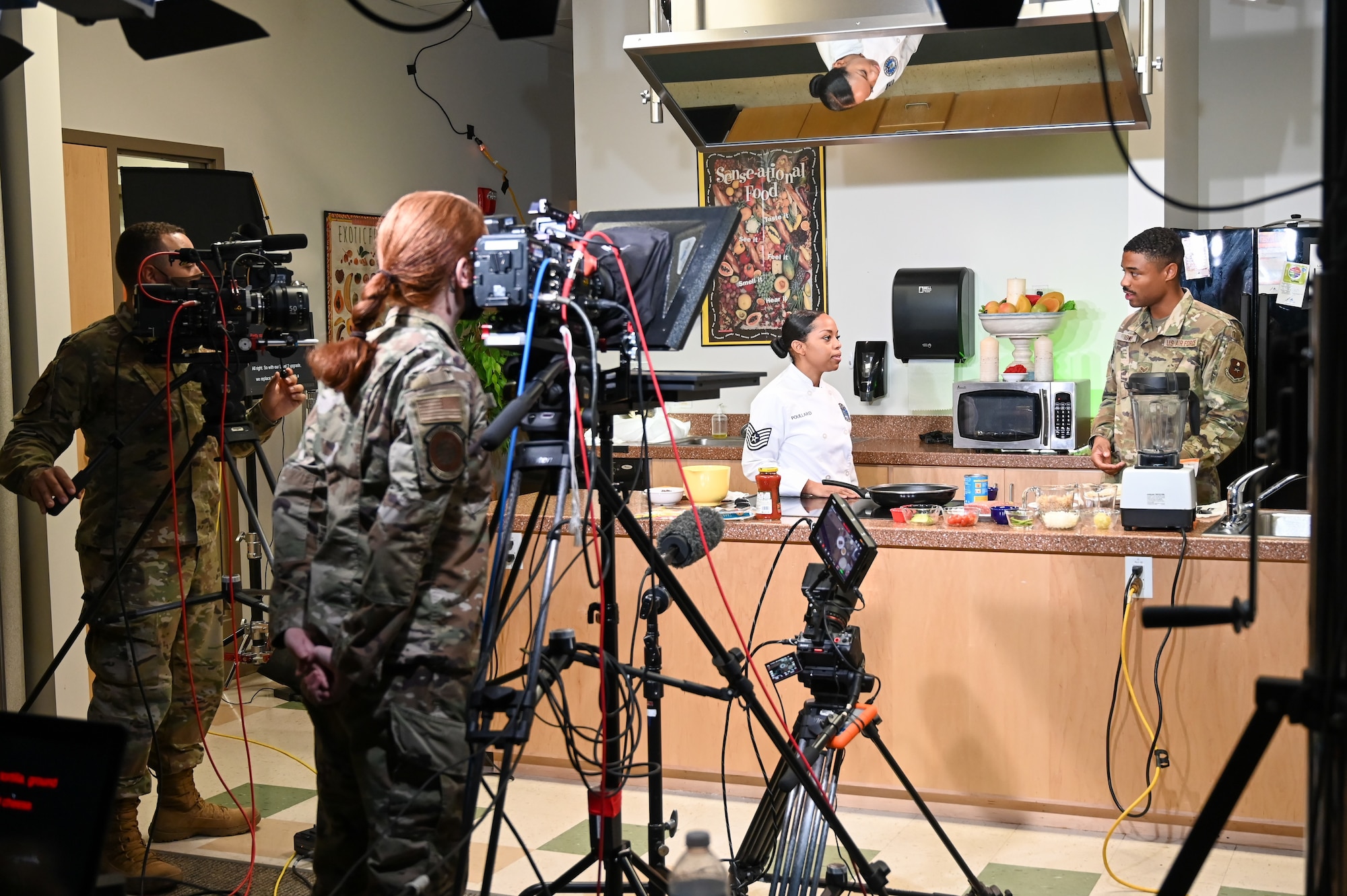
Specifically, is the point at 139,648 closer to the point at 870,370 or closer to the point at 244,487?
the point at 244,487

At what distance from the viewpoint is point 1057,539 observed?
3.36 m

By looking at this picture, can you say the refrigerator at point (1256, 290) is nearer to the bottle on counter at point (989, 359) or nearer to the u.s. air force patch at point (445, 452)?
the bottle on counter at point (989, 359)

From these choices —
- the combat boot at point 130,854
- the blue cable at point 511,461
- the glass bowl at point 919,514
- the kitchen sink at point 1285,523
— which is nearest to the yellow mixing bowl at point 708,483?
the glass bowl at point 919,514

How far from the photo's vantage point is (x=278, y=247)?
9.40ft

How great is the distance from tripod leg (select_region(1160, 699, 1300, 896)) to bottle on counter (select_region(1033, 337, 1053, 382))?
401 centimetres

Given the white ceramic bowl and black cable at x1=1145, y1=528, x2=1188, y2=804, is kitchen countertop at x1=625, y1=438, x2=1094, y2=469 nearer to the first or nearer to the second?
the white ceramic bowl

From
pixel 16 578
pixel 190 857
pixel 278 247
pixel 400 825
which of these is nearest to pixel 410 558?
pixel 400 825

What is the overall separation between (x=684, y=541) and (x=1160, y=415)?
159 cm

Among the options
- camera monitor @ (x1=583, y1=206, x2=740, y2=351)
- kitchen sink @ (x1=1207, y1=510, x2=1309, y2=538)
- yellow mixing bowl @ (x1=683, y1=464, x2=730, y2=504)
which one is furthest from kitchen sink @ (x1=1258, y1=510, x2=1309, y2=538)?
camera monitor @ (x1=583, y1=206, x2=740, y2=351)

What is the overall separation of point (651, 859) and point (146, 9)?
1865 millimetres

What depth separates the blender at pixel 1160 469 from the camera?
3.31 m

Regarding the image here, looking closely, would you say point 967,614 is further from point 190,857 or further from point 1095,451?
point 190,857

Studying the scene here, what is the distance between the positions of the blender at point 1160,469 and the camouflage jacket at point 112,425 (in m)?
2.52

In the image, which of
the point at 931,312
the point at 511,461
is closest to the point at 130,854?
the point at 511,461
